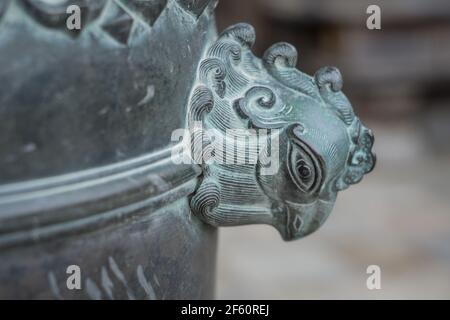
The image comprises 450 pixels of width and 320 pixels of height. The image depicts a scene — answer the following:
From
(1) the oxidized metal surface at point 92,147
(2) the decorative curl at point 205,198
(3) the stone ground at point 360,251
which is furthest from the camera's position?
(3) the stone ground at point 360,251

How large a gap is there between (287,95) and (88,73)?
0.65 ft

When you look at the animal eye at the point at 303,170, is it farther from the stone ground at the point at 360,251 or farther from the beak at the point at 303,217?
the stone ground at the point at 360,251

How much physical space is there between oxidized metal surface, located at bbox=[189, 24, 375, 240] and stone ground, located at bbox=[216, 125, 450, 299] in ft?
4.55

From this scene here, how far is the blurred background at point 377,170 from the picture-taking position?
220cm

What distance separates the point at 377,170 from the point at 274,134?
259 cm

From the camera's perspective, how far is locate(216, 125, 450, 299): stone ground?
212 centimetres

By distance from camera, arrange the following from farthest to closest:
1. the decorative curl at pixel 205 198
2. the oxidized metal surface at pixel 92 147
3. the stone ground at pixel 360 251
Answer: the stone ground at pixel 360 251, the decorative curl at pixel 205 198, the oxidized metal surface at pixel 92 147

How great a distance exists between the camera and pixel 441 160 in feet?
10.8

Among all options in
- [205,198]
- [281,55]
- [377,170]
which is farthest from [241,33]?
[377,170]

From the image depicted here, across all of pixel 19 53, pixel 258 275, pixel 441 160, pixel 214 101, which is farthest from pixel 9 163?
pixel 441 160

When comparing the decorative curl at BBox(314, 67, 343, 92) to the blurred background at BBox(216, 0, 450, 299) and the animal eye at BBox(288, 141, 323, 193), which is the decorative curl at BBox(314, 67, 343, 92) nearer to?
the animal eye at BBox(288, 141, 323, 193)

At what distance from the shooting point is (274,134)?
2.15 feet

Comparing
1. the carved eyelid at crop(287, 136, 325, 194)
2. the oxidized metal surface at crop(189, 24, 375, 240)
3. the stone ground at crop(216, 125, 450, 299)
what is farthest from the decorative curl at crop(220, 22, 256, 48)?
the stone ground at crop(216, 125, 450, 299)

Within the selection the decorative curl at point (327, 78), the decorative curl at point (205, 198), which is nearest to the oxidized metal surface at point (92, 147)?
the decorative curl at point (205, 198)
